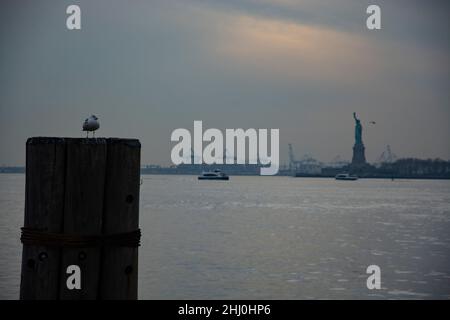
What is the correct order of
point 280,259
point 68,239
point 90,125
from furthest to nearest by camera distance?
point 280,259 < point 90,125 < point 68,239

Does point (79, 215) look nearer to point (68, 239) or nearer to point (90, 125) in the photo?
point (68, 239)

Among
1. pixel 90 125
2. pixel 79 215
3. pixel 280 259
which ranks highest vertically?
pixel 90 125

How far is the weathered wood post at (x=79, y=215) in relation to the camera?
4266 millimetres

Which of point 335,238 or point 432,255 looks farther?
point 335,238

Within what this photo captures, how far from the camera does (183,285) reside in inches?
833

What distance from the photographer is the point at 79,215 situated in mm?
4301

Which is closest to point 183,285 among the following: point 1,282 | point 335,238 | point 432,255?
point 1,282

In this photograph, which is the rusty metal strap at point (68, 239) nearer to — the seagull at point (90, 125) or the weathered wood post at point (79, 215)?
the weathered wood post at point (79, 215)

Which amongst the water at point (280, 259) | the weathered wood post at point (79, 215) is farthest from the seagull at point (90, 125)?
the water at point (280, 259)

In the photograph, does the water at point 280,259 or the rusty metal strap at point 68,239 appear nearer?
the rusty metal strap at point 68,239

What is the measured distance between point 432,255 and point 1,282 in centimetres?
1810

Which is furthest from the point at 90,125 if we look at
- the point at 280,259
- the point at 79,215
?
the point at 280,259
